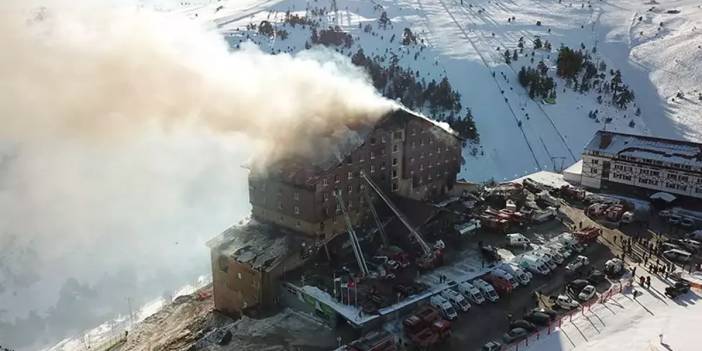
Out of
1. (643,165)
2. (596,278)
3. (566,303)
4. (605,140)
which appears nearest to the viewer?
(566,303)

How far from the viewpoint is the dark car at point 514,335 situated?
1188 inches

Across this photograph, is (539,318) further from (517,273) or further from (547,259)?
(547,259)

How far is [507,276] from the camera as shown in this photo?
1419 inches

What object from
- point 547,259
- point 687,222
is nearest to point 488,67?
point 687,222

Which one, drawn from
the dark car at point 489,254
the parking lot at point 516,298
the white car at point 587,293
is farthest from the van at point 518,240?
the white car at point 587,293

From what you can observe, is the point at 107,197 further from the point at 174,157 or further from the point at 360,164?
the point at 360,164

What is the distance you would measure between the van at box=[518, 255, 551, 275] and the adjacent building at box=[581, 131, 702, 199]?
1587cm

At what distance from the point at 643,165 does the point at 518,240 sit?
14552 millimetres

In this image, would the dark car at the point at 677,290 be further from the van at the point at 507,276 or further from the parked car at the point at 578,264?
the van at the point at 507,276

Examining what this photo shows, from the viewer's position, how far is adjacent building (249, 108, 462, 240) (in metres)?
39.3

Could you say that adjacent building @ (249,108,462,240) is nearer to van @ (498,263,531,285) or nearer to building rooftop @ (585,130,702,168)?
van @ (498,263,531,285)

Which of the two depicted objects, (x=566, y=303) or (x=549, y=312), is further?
(x=566, y=303)

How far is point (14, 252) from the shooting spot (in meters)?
60.2

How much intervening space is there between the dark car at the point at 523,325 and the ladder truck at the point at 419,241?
723 centimetres
